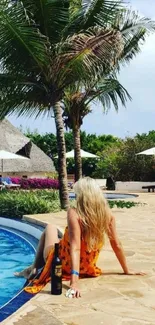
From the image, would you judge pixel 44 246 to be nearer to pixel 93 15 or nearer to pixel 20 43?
pixel 20 43

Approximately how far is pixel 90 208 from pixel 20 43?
7425mm

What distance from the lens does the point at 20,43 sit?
10.9 metres

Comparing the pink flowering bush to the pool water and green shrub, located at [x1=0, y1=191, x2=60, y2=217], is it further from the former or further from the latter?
the pool water

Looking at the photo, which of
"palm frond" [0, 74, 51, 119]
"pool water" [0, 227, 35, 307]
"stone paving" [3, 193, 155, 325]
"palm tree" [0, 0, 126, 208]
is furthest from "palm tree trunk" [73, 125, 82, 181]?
"stone paving" [3, 193, 155, 325]

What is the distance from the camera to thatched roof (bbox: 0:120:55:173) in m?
30.7

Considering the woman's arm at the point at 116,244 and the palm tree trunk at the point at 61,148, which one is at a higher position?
the palm tree trunk at the point at 61,148

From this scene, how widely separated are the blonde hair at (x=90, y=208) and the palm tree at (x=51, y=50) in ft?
23.5

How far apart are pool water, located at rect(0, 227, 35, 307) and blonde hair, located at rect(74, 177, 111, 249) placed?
120 centimetres

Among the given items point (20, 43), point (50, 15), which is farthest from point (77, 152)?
point (20, 43)

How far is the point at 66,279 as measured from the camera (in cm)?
447

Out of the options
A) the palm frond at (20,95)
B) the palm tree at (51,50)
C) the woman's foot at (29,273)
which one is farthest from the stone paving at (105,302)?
the palm frond at (20,95)

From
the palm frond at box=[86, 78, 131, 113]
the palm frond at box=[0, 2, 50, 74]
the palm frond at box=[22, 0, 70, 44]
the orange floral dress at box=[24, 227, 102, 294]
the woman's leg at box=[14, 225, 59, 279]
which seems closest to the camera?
the orange floral dress at box=[24, 227, 102, 294]

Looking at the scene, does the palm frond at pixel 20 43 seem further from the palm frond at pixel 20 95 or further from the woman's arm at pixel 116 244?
the woman's arm at pixel 116 244

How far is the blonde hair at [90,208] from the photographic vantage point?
4203 millimetres
